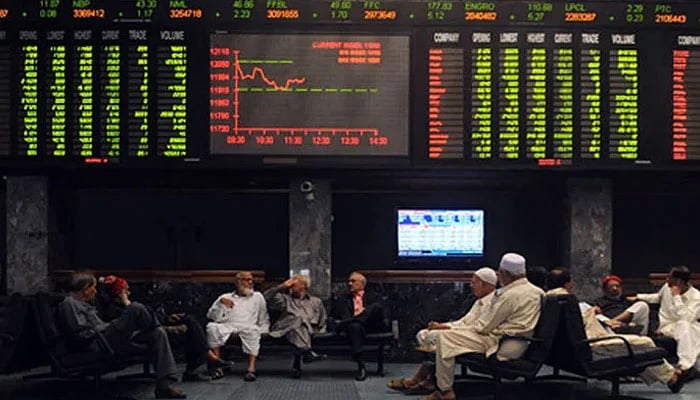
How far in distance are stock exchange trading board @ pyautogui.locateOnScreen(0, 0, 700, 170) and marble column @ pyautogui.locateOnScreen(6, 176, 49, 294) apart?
2.15 ft

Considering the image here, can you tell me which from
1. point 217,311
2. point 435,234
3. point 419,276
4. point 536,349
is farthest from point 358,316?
point 536,349

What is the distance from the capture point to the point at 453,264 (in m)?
10.6

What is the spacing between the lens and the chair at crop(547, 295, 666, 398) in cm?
728

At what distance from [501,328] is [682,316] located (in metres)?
2.30

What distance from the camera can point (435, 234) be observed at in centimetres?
1053

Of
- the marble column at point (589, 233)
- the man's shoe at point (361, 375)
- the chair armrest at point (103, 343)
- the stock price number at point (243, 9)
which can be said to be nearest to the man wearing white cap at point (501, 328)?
the man's shoe at point (361, 375)

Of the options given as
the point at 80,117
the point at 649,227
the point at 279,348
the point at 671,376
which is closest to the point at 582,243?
the point at 649,227

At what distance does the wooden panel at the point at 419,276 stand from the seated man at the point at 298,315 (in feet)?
2.48

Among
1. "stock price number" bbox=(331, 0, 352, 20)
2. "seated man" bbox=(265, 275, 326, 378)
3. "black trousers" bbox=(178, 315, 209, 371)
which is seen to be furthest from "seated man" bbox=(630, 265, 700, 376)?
"black trousers" bbox=(178, 315, 209, 371)

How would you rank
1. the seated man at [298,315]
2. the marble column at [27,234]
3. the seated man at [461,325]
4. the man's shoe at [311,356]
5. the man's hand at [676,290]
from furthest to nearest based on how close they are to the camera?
the marble column at [27,234] → the man's shoe at [311,356] → the seated man at [298,315] → the man's hand at [676,290] → the seated man at [461,325]

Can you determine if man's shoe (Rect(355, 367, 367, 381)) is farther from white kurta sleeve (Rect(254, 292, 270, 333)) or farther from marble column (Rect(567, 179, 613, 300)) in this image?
marble column (Rect(567, 179, 613, 300))

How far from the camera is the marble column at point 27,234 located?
989 centimetres

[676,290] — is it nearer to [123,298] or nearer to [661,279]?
[661,279]

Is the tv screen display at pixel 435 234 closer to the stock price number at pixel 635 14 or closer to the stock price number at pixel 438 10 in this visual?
the stock price number at pixel 438 10
